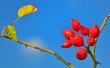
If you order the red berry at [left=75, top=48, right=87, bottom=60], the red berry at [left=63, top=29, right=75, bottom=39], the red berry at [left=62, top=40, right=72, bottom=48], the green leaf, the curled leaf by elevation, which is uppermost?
the curled leaf

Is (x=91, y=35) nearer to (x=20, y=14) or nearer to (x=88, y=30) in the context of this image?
(x=88, y=30)

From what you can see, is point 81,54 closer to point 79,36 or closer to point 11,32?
point 79,36

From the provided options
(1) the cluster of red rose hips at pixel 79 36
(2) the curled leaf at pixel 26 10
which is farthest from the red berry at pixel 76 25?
(2) the curled leaf at pixel 26 10

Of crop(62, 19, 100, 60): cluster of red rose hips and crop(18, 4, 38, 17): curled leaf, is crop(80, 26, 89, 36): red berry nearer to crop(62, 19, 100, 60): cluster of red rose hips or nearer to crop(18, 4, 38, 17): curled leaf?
crop(62, 19, 100, 60): cluster of red rose hips

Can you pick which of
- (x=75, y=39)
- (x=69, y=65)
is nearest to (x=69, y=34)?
(x=75, y=39)

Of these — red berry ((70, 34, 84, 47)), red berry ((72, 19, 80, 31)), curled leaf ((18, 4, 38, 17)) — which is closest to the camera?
red berry ((70, 34, 84, 47))

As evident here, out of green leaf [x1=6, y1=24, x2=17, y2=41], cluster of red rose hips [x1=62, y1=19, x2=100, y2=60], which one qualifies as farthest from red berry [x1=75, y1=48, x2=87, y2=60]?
green leaf [x1=6, y1=24, x2=17, y2=41]

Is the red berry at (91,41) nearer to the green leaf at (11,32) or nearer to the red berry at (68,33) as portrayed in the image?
the red berry at (68,33)
